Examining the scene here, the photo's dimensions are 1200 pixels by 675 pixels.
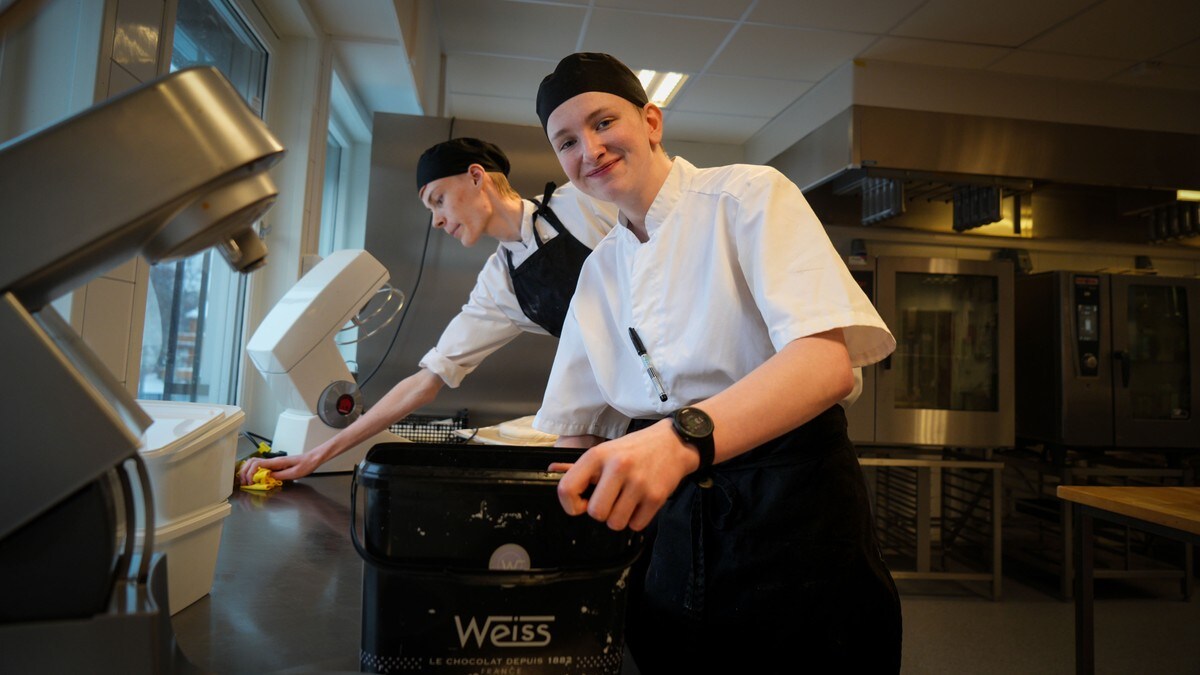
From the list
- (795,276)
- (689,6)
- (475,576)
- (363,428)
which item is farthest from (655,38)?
(475,576)

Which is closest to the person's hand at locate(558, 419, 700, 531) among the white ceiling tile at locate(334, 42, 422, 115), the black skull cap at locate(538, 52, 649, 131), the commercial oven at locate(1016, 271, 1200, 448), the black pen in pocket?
the black pen in pocket

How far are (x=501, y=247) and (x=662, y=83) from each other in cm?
244

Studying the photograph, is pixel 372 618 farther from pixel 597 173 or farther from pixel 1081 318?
pixel 1081 318

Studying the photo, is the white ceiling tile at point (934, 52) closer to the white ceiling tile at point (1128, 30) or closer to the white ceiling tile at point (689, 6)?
the white ceiling tile at point (1128, 30)

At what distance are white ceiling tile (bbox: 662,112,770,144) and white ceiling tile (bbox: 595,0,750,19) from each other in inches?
48.2

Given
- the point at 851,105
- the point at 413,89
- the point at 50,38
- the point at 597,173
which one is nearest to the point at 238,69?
the point at 413,89

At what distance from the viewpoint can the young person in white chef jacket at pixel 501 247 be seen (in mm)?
1731

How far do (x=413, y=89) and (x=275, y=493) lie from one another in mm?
2061

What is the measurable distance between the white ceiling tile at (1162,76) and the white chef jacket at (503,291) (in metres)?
3.49

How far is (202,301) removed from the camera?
6.81ft

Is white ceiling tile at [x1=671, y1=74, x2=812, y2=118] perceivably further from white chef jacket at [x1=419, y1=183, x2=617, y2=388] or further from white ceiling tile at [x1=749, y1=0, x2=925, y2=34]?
white chef jacket at [x1=419, y1=183, x2=617, y2=388]

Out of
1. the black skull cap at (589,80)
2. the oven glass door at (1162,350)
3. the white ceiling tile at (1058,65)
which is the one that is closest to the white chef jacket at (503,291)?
the black skull cap at (589,80)

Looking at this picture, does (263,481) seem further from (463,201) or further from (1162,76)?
(1162,76)

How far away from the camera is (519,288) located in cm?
177
